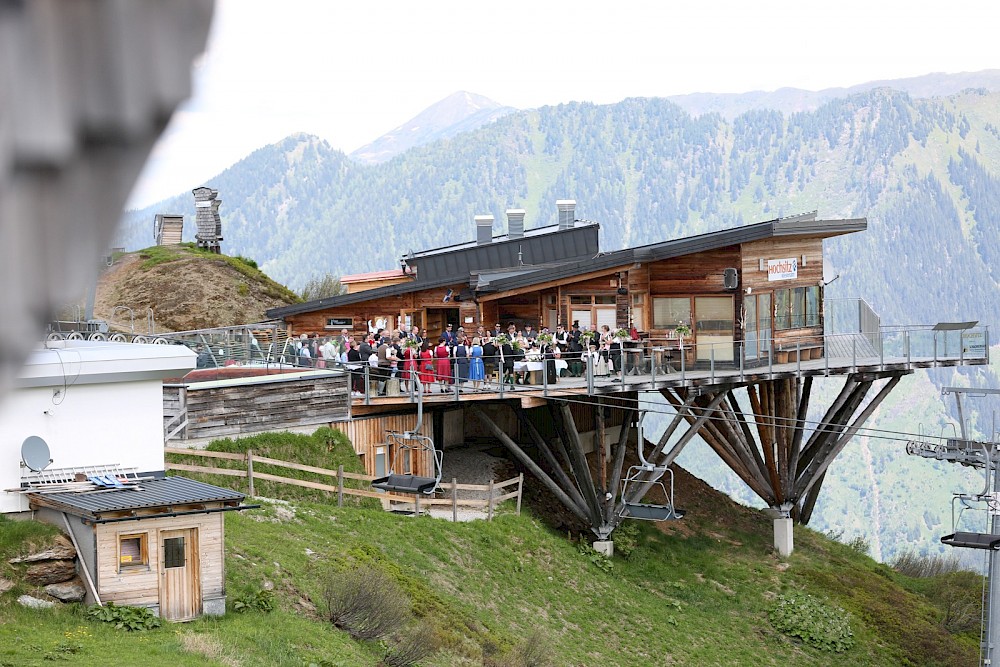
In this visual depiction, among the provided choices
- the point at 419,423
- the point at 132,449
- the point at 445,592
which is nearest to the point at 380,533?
the point at 445,592

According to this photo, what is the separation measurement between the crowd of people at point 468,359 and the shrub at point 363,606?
9.27 meters

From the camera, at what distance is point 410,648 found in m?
19.4

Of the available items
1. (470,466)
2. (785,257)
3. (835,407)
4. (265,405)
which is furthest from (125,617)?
(835,407)

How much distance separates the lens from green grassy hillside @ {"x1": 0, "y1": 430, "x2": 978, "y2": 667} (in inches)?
676

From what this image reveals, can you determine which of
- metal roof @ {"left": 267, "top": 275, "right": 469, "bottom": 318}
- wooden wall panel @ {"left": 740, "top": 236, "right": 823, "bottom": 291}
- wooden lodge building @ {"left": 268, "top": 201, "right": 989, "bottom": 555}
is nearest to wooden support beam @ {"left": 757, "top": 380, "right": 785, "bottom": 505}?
wooden lodge building @ {"left": 268, "top": 201, "right": 989, "bottom": 555}

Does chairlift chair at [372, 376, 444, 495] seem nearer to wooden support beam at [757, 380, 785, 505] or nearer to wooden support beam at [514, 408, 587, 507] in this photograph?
wooden support beam at [514, 408, 587, 507]

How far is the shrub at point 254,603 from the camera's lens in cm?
Result: 1883

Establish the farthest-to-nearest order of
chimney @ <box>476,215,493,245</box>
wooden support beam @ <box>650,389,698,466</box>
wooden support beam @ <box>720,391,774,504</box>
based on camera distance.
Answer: chimney @ <box>476,215,493,245</box> → wooden support beam @ <box>720,391,774,504</box> → wooden support beam @ <box>650,389,698,466</box>

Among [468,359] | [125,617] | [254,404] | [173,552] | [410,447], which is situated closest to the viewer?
[125,617]

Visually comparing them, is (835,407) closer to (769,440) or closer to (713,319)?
(769,440)

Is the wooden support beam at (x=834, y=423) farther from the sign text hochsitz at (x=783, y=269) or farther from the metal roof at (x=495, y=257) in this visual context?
the metal roof at (x=495, y=257)

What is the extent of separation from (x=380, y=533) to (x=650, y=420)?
135 metres

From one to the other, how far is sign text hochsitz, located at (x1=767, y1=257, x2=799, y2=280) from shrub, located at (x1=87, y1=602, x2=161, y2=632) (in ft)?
67.8

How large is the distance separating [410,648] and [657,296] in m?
16.5
